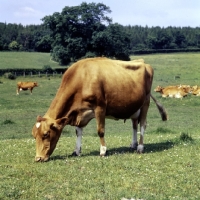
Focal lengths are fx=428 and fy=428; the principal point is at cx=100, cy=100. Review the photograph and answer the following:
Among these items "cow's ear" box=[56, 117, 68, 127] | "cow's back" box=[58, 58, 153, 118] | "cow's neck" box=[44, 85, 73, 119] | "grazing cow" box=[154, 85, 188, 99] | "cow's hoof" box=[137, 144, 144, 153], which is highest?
"cow's back" box=[58, 58, 153, 118]

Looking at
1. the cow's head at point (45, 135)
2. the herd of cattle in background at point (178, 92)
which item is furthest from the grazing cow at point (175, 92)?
the cow's head at point (45, 135)

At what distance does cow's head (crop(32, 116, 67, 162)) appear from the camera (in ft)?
36.1

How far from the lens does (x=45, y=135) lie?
1109cm

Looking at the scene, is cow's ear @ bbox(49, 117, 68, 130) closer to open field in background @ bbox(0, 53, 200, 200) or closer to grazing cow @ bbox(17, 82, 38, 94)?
open field in background @ bbox(0, 53, 200, 200)

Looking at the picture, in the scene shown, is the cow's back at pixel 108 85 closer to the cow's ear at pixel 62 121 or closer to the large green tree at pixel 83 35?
the cow's ear at pixel 62 121

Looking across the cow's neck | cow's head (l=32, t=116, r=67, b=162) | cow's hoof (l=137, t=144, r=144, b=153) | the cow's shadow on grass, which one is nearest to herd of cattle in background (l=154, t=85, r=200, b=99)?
the cow's shadow on grass

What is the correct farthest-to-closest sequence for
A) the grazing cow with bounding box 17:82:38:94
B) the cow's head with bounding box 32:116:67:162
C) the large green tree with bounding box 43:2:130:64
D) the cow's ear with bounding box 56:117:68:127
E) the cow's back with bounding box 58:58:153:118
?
the large green tree with bounding box 43:2:130:64, the grazing cow with bounding box 17:82:38:94, the cow's back with bounding box 58:58:153:118, the cow's ear with bounding box 56:117:68:127, the cow's head with bounding box 32:116:67:162

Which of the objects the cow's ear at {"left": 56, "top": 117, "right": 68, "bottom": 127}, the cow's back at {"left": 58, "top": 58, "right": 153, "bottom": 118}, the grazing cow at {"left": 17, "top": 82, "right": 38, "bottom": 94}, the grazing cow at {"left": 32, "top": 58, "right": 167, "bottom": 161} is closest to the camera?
the grazing cow at {"left": 32, "top": 58, "right": 167, "bottom": 161}

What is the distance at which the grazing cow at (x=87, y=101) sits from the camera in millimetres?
11195

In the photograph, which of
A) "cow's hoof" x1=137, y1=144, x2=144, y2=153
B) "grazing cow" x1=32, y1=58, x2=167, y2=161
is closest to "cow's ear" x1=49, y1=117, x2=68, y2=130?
"grazing cow" x1=32, y1=58, x2=167, y2=161

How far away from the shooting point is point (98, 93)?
1152 centimetres

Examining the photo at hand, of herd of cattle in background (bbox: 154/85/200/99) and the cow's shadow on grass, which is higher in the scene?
the cow's shadow on grass

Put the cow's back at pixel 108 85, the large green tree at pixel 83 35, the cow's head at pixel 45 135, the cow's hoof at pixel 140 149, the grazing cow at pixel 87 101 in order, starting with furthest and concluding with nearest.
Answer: the large green tree at pixel 83 35 → the cow's hoof at pixel 140 149 → the cow's back at pixel 108 85 → the grazing cow at pixel 87 101 → the cow's head at pixel 45 135

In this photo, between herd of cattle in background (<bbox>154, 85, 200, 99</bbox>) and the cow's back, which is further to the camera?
herd of cattle in background (<bbox>154, 85, 200, 99</bbox>)
